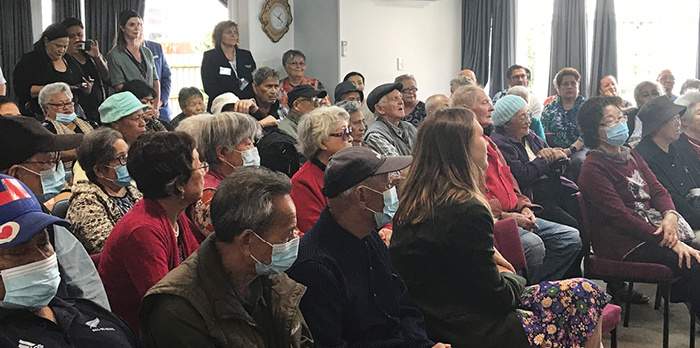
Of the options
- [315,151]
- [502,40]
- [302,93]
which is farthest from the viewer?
[502,40]

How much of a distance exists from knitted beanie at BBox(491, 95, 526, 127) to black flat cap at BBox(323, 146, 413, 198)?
2551mm

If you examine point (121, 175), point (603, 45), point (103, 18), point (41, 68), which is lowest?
point (121, 175)

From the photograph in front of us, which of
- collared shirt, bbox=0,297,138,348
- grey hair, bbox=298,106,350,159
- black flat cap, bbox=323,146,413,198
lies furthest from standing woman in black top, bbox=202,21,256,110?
collared shirt, bbox=0,297,138,348

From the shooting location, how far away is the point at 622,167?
4121mm

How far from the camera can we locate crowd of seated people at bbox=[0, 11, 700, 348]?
1806 millimetres

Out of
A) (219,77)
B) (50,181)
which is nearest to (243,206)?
(50,181)

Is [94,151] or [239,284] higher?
[94,151]

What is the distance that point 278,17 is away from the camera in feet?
28.5

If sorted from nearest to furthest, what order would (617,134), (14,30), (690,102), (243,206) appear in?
1. (243,206)
2. (617,134)
3. (690,102)
4. (14,30)

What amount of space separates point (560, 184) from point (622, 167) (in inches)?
32.0

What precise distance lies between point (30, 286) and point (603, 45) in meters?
8.27

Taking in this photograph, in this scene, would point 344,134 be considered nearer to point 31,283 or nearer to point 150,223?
point 150,223

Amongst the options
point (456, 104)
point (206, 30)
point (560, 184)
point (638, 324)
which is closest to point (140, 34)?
point (456, 104)

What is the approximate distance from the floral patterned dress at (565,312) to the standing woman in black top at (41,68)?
12.9ft
